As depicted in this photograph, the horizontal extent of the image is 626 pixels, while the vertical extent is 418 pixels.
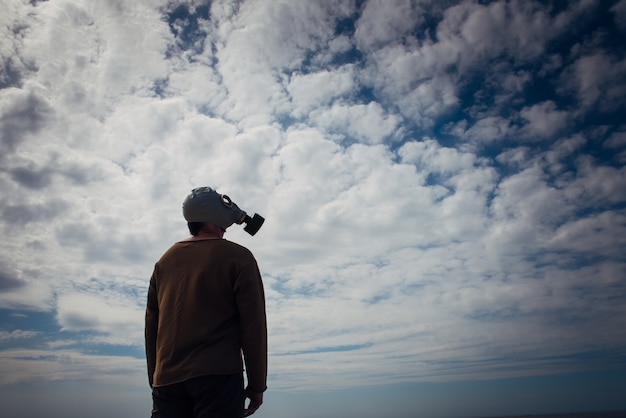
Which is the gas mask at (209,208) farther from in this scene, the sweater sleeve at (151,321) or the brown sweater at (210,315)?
the sweater sleeve at (151,321)

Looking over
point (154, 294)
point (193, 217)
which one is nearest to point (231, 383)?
point (154, 294)

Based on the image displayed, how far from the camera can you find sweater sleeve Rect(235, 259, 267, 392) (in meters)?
3.71

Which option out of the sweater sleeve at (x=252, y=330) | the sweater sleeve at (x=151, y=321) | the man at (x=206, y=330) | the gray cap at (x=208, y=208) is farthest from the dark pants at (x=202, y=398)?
the gray cap at (x=208, y=208)

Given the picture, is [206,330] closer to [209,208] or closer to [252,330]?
[252,330]

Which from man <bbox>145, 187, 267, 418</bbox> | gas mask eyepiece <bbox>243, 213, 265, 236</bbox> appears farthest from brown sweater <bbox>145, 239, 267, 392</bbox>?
gas mask eyepiece <bbox>243, 213, 265, 236</bbox>

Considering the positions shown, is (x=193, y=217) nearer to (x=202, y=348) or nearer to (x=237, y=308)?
(x=237, y=308)

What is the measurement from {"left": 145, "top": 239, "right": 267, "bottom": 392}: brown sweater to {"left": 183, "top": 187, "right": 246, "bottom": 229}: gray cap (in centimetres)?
32

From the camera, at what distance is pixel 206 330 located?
3641 mm

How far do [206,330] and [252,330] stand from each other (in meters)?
0.43

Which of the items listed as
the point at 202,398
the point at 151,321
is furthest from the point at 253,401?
the point at 151,321

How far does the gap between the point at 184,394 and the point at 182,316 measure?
711 millimetres

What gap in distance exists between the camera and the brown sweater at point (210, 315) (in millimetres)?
3576

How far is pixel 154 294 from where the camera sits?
429cm

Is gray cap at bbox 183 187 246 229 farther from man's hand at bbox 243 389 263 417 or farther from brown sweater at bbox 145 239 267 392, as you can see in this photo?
man's hand at bbox 243 389 263 417
